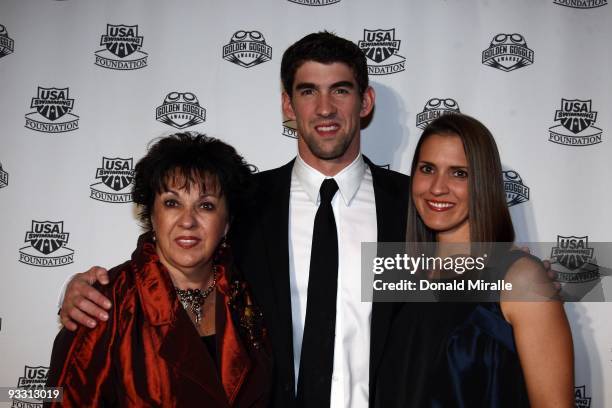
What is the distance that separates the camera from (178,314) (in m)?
1.57

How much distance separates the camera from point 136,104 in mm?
2635

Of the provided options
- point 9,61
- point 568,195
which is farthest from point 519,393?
point 9,61

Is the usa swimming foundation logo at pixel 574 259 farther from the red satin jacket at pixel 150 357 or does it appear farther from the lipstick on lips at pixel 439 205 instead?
the red satin jacket at pixel 150 357

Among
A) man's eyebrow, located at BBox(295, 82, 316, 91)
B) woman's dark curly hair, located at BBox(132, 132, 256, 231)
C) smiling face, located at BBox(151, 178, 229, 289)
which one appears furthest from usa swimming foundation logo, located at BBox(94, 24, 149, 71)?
smiling face, located at BBox(151, 178, 229, 289)

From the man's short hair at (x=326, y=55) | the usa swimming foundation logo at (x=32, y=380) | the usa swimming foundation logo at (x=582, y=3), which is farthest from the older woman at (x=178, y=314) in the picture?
the usa swimming foundation logo at (x=582, y=3)

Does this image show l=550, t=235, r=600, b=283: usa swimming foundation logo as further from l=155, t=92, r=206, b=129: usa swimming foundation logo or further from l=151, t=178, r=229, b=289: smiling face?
l=155, t=92, r=206, b=129: usa swimming foundation logo

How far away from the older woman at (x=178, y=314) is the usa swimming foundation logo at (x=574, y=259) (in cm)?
158

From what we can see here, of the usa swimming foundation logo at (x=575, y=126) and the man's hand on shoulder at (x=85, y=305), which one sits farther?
the usa swimming foundation logo at (x=575, y=126)

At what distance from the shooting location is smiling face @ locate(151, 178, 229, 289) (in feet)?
5.37

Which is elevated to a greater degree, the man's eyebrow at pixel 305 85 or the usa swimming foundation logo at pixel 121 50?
the usa swimming foundation logo at pixel 121 50

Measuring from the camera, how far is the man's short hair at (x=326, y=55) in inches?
83.6

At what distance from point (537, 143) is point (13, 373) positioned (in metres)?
2.75

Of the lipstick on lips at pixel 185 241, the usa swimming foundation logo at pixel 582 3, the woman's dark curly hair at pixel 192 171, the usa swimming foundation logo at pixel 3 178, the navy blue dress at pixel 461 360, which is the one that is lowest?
the navy blue dress at pixel 461 360

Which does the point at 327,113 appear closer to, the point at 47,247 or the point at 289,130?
the point at 289,130
